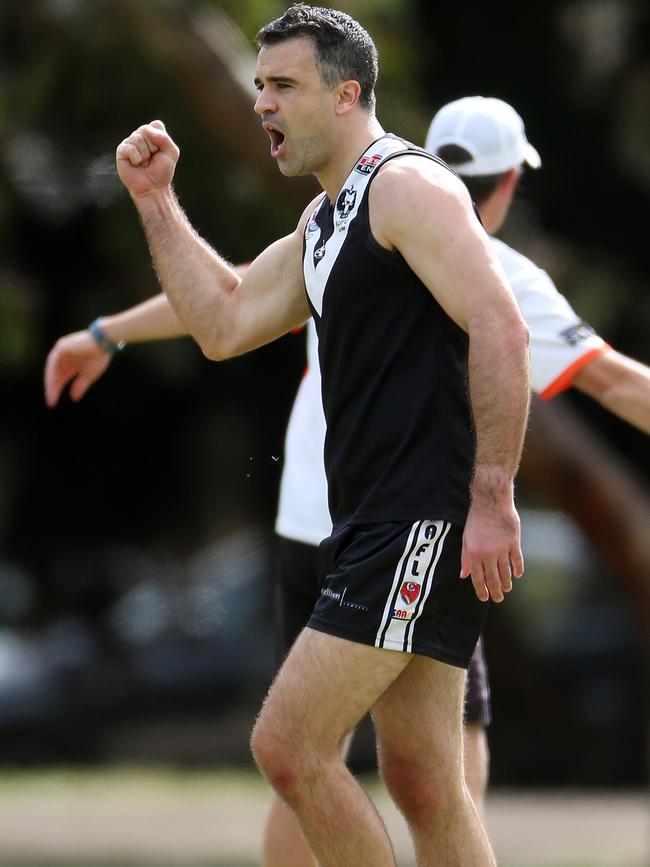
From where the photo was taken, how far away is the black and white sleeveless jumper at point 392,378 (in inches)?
152

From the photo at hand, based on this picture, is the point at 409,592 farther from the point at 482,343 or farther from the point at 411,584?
the point at 482,343

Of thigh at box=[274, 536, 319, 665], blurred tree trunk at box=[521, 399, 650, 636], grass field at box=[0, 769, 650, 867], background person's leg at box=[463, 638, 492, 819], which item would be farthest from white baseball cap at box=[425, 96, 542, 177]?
grass field at box=[0, 769, 650, 867]

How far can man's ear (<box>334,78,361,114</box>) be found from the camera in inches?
158


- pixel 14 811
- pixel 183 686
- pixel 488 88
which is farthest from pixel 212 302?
pixel 183 686

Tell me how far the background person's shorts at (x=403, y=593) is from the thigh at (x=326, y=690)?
0.04m

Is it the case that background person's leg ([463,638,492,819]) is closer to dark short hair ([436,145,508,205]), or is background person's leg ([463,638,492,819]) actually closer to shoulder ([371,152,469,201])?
dark short hair ([436,145,508,205])

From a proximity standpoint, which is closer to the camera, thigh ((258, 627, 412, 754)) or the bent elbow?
thigh ((258, 627, 412, 754))

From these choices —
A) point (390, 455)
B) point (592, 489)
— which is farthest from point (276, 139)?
point (592, 489)

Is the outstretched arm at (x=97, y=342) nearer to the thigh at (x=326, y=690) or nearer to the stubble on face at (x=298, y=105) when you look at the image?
the stubble on face at (x=298, y=105)

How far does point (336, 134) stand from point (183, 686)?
1029cm

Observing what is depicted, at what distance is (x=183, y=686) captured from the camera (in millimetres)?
13828

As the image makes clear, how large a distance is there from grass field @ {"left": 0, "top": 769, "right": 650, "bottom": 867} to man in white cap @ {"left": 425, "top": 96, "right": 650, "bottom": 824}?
3.66 meters

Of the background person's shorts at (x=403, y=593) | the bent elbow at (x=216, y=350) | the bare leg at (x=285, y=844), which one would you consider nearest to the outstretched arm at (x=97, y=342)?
the bent elbow at (x=216, y=350)

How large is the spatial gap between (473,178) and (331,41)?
102cm
